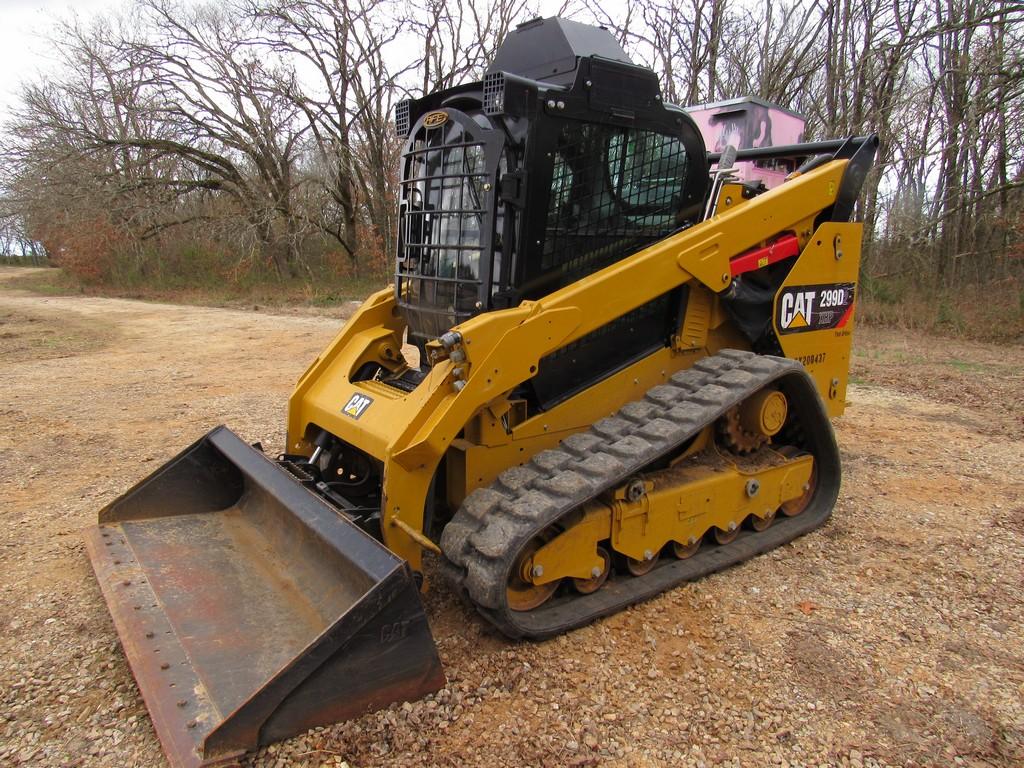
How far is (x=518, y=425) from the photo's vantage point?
3.33 m

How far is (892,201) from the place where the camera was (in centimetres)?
1886

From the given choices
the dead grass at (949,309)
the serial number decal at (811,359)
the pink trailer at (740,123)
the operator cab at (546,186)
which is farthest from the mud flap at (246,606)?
the dead grass at (949,309)

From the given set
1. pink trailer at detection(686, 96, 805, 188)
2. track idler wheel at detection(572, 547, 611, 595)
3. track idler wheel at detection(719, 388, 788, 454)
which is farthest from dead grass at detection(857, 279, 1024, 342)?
track idler wheel at detection(572, 547, 611, 595)

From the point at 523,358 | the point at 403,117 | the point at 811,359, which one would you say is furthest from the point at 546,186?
the point at 811,359

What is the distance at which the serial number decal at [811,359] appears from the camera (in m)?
4.21

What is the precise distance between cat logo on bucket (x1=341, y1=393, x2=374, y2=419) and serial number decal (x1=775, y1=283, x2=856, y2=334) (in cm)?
225

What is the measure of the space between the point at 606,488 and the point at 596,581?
521 millimetres

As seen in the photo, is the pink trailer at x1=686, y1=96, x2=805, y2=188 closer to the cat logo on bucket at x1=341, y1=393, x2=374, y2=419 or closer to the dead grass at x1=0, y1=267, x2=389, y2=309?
the cat logo on bucket at x1=341, y1=393, x2=374, y2=419

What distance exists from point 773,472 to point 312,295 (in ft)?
54.0

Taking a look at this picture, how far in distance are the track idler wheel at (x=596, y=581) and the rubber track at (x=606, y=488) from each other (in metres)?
0.03

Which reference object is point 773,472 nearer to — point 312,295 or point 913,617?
point 913,617

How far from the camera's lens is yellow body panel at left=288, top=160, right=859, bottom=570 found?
9.74 ft

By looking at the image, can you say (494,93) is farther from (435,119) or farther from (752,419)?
(752,419)

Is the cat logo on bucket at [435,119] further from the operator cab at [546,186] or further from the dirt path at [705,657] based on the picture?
the dirt path at [705,657]
